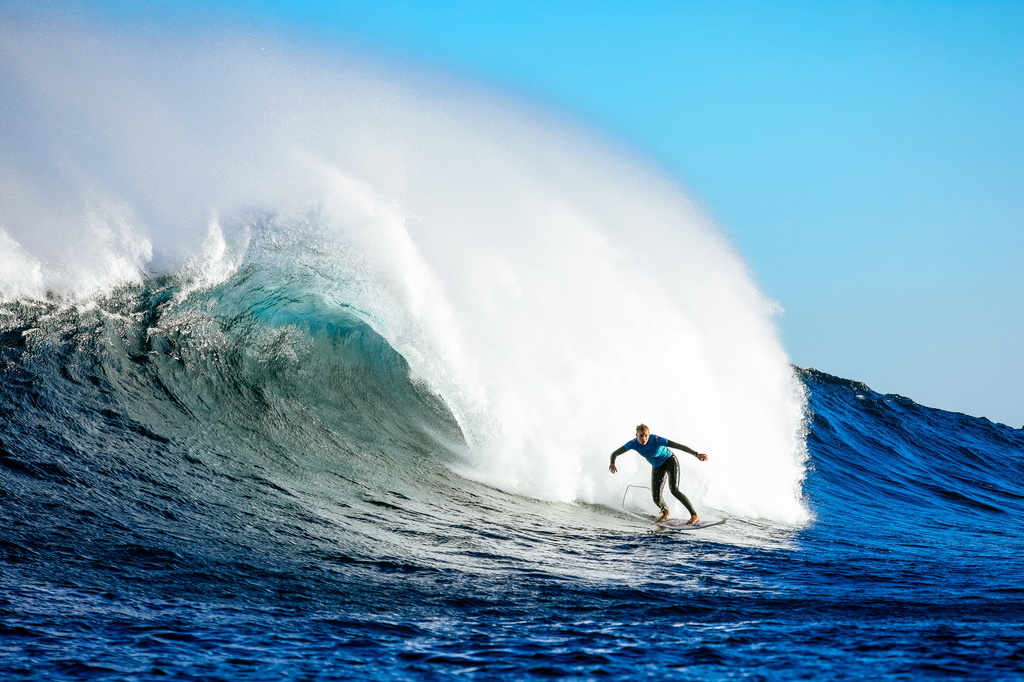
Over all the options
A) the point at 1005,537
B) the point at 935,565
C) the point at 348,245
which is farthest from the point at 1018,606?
the point at 348,245

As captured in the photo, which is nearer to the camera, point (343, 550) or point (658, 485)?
point (343, 550)

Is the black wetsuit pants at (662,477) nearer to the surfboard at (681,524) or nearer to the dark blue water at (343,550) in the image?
the surfboard at (681,524)

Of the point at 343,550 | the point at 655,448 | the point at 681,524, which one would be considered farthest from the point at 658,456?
the point at 343,550

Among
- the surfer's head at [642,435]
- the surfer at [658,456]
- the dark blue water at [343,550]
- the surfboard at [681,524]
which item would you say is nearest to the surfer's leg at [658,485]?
the surfer at [658,456]

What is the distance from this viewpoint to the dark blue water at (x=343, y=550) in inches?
143

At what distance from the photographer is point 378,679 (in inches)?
131

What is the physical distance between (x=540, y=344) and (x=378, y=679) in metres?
7.23

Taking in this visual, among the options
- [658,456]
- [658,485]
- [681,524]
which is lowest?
[681,524]

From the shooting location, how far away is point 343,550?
5.46 metres

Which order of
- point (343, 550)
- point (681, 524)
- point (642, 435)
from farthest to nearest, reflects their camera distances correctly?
point (642, 435), point (681, 524), point (343, 550)

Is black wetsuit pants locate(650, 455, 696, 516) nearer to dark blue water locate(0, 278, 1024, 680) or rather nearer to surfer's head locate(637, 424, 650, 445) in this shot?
surfer's head locate(637, 424, 650, 445)

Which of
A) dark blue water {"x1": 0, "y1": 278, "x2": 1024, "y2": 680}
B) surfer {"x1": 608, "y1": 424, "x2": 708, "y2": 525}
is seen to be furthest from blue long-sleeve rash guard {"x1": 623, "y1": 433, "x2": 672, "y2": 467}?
dark blue water {"x1": 0, "y1": 278, "x2": 1024, "y2": 680}

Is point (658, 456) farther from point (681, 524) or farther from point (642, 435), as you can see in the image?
point (681, 524)

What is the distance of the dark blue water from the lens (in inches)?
143
